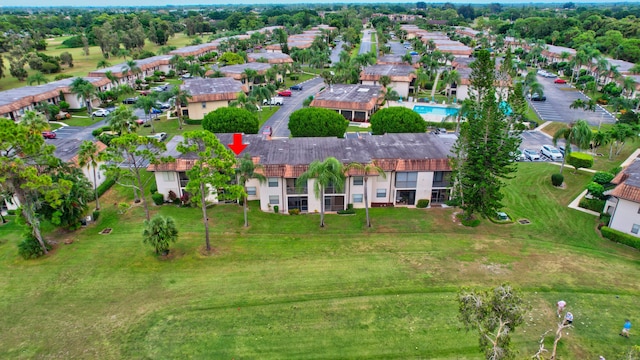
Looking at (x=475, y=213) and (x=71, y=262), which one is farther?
(x=475, y=213)

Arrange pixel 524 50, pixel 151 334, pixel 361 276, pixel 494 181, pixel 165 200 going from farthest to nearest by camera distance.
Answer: pixel 524 50
pixel 165 200
pixel 494 181
pixel 361 276
pixel 151 334

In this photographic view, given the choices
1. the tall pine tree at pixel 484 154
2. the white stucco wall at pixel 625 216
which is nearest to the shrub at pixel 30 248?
the tall pine tree at pixel 484 154

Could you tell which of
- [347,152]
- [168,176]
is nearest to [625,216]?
[347,152]

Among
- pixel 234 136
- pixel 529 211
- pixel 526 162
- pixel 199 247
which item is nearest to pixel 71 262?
pixel 199 247

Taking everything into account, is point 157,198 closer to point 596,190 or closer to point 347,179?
point 347,179

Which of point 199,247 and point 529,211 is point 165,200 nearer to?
point 199,247

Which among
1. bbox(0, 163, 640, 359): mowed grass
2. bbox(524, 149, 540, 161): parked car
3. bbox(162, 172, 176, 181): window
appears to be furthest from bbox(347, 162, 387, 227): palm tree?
bbox(524, 149, 540, 161): parked car

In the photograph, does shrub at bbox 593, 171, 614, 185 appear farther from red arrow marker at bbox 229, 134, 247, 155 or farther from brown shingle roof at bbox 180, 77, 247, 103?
brown shingle roof at bbox 180, 77, 247, 103
